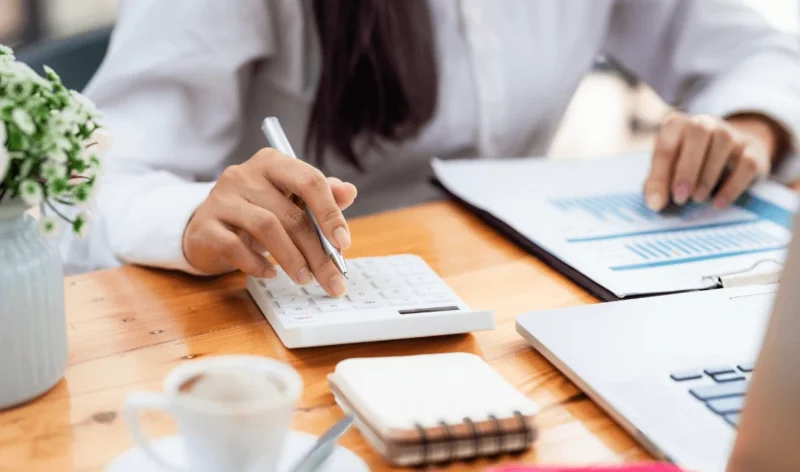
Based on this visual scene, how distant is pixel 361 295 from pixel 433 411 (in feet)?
0.61

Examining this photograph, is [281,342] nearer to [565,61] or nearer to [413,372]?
[413,372]

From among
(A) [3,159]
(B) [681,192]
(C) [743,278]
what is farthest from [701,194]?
(A) [3,159]

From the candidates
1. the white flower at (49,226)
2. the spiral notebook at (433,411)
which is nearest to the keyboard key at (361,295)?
the spiral notebook at (433,411)

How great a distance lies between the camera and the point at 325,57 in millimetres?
978

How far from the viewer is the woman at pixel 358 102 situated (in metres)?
0.66

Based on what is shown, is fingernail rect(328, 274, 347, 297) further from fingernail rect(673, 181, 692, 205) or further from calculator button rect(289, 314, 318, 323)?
fingernail rect(673, 181, 692, 205)

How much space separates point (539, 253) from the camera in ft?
2.43

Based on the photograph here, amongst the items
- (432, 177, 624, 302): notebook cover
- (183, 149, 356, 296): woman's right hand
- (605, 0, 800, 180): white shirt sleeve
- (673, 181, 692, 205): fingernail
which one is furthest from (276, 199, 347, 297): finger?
(605, 0, 800, 180): white shirt sleeve

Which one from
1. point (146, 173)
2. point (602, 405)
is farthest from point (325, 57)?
point (602, 405)

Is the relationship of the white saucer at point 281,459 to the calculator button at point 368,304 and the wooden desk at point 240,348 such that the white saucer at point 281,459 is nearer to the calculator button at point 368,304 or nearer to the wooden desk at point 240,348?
the wooden desk at point 240,348

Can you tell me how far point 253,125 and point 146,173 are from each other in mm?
281

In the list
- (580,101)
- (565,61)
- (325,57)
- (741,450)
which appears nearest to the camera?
(741,450)

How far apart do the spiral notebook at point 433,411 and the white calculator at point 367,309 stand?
0.21ft

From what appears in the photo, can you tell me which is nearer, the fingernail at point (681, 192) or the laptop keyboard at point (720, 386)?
the laptop keyboard at point (720, 386)
